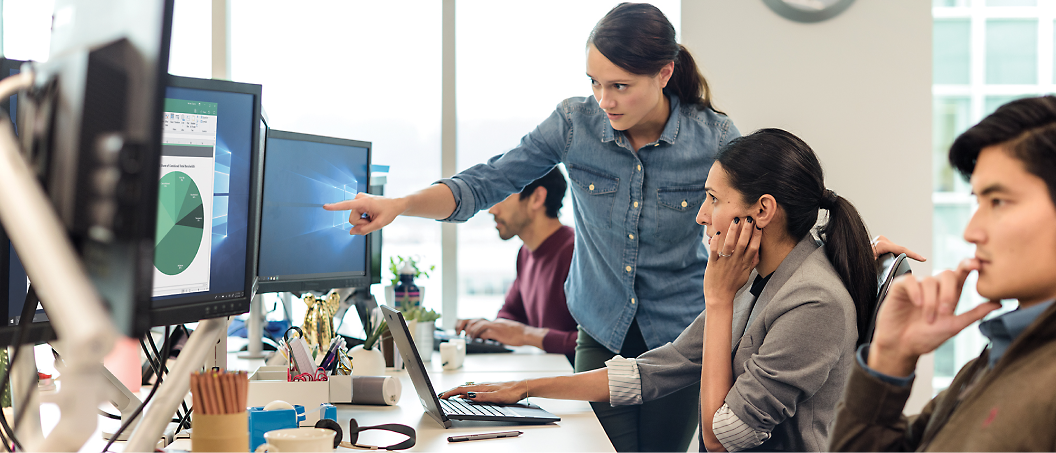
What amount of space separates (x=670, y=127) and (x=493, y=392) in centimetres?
83

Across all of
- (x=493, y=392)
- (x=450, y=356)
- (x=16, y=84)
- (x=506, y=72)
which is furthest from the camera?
(x=506, y=72)

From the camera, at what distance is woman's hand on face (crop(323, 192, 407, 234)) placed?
1530 millimetres

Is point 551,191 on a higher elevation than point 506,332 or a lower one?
higher

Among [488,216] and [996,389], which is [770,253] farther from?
[488,216]

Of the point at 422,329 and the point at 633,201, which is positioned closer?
the point at 633,201

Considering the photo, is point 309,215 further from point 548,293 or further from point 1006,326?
point 1006,326

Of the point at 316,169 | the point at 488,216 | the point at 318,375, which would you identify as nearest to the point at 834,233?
the point at 318,375

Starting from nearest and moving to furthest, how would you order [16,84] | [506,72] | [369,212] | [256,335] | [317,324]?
[16,84]
[369,212]
[317,324]
[256,335]
[506,72]

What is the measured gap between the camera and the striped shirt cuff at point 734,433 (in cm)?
123

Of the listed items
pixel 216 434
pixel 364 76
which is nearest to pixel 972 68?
pixel 364 76

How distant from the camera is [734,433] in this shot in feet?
4.06

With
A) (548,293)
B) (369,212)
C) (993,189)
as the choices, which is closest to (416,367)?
(369,212)

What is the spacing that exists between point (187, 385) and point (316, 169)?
3.14 ft

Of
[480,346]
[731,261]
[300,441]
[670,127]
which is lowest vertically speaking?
[480,346]
